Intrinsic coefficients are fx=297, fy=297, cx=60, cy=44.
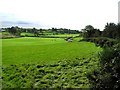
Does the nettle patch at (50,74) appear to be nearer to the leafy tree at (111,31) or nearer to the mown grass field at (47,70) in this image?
the mown grass field at (47,70)

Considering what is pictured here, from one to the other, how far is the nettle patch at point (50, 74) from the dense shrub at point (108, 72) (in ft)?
9.54

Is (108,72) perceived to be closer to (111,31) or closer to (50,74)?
(50,74)

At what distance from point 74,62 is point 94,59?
2.01m

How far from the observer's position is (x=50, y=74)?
25.9m

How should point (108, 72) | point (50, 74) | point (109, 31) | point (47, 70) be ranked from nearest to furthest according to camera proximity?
1. point (108, 72)
2. point (50, 74)
3. point (47, 70)
4. point (109, 31)

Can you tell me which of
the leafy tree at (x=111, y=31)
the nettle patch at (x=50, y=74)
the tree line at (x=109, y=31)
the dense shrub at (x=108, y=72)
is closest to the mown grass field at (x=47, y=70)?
the nettle patch at (x=50, y=74)

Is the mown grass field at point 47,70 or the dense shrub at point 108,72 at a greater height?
the dense shrub at point 108,72

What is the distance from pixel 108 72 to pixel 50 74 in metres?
Answer: 8.28

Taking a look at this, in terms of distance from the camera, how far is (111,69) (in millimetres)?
18594

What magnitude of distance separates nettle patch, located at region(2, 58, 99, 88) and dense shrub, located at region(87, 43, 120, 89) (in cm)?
291

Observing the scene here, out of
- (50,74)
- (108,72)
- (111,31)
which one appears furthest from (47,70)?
(111,31)

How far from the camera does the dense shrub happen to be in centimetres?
1809

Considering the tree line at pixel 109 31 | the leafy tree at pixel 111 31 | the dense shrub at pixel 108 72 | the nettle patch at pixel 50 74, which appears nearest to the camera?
the dense shrub at pixel 108 72

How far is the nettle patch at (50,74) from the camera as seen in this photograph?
2341 cm
